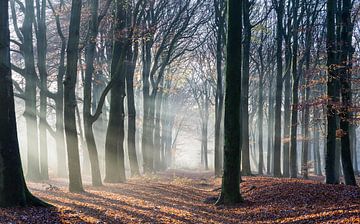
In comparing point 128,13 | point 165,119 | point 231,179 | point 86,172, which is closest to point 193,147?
point 165,119

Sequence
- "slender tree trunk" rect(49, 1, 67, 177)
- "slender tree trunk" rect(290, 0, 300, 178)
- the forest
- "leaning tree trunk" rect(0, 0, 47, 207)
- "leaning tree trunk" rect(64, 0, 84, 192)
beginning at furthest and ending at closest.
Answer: "slender tree trunk" rect(49, 1, 67, 177) < "slender tree trunk" rect(290, 0, 300, 178) < "leaning tree trunk" rect(64, 0, 84, 192) < the forest < "leaning tree trunk" rect(0, 0, 47, 207)

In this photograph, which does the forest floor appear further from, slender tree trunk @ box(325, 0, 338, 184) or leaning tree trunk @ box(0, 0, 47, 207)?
slender tree trunk @ box(325, 0, 338, 184)

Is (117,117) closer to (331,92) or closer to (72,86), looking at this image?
(72,86)

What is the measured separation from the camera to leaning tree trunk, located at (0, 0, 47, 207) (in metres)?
9.91

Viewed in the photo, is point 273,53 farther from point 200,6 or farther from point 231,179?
point 231,179

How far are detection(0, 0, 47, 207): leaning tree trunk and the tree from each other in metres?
6.15

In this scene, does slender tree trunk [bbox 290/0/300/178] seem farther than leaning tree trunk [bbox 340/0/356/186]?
Yes

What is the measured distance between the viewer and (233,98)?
44.3ft

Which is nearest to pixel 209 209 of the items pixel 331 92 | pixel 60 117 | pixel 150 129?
pixel 331 92

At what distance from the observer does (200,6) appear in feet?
97.6

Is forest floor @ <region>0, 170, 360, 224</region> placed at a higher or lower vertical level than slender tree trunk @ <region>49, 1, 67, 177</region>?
lower

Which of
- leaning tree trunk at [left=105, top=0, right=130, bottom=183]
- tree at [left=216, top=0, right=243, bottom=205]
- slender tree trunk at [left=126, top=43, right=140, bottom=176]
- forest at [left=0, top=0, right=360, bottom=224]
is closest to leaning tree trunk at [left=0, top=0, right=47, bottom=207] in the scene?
forest at [left=0, top=0, right=360, bottom=224]

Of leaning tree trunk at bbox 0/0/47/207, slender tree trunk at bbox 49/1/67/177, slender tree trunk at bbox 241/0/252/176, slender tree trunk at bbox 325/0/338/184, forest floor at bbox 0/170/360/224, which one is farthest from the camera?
slender tree trunk at bbox 49/1/67/177

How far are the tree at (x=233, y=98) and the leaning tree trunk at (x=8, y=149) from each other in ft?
20.2
